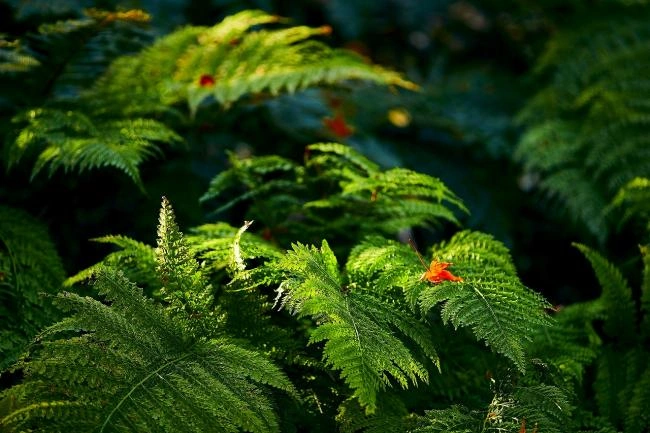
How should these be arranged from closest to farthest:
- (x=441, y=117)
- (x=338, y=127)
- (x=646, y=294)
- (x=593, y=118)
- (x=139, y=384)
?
(x=139, y=384) < (x=646, y=294) < (x=338, y=127) < (x=593, y=118) < (x=441, y=117)

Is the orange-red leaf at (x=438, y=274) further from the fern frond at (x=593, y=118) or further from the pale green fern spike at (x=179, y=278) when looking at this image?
the fern frond at (x=593, y=118)

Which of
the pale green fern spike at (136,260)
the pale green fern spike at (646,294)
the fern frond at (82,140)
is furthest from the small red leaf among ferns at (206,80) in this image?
the pale green fern spike at (646,294)

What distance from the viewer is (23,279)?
1.46 metres

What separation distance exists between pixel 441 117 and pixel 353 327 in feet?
7.47

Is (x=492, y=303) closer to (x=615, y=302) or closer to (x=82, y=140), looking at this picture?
(x=615, y=302)

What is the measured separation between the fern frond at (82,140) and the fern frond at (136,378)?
46cm

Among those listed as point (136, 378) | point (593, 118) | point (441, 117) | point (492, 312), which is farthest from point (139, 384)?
point (441, 117)

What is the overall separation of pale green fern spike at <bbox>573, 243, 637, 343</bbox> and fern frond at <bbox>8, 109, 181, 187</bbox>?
1.12 m

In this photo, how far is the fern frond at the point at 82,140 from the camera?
157 centimetres

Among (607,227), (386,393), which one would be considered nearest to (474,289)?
(386,393)

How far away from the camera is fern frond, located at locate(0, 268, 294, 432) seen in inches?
39.9

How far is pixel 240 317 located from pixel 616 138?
194 centimetres

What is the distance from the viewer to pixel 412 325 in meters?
1.28

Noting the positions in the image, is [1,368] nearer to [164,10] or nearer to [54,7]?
[54,7]
